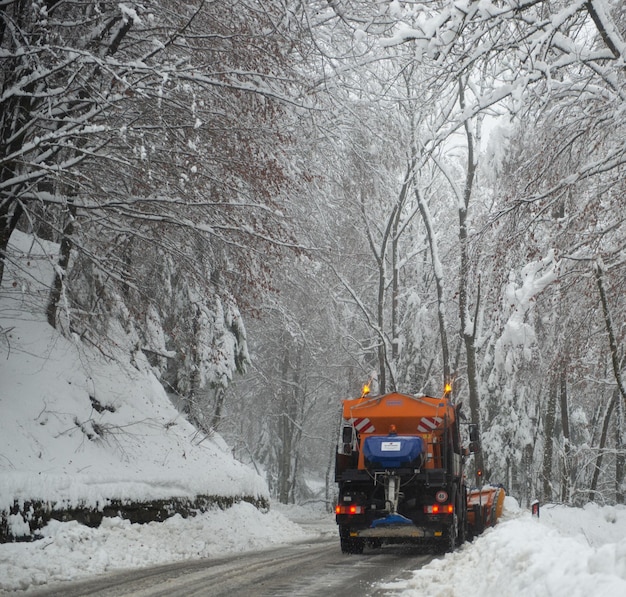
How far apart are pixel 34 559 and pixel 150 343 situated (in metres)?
7.90

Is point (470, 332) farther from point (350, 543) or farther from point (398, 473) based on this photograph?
point (398, 473)

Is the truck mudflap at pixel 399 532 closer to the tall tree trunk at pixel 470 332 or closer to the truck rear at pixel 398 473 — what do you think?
the truck rear at pixel 398 473

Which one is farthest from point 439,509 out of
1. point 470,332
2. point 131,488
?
point 470,332

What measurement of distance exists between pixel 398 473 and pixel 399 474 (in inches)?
1.0

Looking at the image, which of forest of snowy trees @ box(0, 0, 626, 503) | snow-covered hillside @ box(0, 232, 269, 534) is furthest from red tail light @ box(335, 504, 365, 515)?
forest of snowy trees @ box(0, 0, 626, 503)

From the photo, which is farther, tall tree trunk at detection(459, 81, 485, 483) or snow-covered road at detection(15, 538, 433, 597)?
tall tree trunk at detection(459, 81, 485, 483)

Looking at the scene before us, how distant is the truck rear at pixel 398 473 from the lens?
11.6 meters

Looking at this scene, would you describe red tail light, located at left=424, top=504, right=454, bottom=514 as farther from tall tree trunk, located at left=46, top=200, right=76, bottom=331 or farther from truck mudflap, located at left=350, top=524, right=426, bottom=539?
tall tree trunk, located at left=46, top=200, right=76, bottom=331

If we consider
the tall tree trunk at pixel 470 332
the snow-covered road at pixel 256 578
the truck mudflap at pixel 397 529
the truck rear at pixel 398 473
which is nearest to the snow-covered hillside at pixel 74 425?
the snow-covered road at pixel 256 578

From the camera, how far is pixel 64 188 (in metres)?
10.8

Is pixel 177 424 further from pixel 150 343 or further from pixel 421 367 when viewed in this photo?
pixel 421 367

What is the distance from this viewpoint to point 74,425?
1221cm

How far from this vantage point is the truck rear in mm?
11555

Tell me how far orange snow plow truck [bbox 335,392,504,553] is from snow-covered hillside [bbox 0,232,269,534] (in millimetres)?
3149
